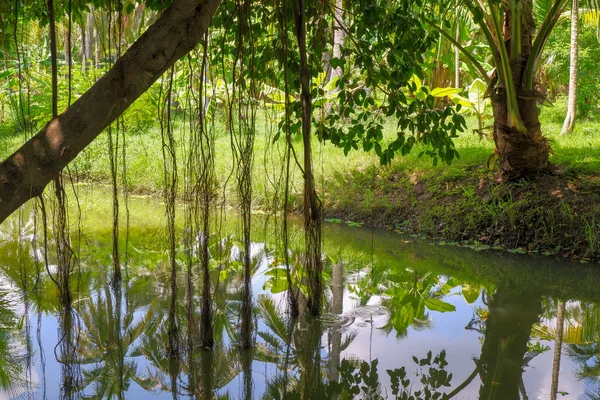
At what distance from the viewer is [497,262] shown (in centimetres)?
623

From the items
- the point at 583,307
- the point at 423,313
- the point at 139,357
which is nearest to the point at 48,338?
the point at 139,357

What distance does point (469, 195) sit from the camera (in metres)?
7.41

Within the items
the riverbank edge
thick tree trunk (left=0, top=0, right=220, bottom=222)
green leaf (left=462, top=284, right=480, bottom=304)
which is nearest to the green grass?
the riverbank edge

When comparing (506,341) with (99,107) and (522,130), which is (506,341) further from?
(522,130)

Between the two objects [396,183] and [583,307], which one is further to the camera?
[396,183]

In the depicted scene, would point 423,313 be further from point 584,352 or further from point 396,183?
point 396,183

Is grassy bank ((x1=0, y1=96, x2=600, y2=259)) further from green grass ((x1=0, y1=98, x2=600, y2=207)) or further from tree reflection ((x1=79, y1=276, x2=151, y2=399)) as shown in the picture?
tree reflection ((x1=79, y1=276, x2=151, y2=399))

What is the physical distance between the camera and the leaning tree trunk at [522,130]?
6773 mm

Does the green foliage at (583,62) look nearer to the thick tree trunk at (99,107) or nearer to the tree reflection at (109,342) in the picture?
the tree reflection at (109,342)

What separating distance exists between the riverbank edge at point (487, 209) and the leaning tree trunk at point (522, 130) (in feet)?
0.60

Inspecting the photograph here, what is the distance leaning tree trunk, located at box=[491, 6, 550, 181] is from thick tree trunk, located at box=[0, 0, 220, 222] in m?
A: 4.74

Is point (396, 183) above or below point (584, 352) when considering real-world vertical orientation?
above

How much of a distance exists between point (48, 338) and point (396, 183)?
18.4 feet

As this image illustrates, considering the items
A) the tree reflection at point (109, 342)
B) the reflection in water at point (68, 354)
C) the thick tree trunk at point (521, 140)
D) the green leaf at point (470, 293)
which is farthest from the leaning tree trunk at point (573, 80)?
the reflection in water at point (68, 354)
